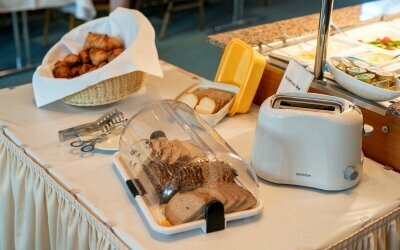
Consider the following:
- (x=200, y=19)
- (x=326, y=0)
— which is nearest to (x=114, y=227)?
Answer: (x=326, y=0)

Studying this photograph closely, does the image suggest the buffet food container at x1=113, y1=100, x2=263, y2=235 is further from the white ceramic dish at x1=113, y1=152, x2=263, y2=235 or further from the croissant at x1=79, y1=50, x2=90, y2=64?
the croissant at x1=79, y1=50, x2=90, y2=64

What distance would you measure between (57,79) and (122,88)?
164 mm

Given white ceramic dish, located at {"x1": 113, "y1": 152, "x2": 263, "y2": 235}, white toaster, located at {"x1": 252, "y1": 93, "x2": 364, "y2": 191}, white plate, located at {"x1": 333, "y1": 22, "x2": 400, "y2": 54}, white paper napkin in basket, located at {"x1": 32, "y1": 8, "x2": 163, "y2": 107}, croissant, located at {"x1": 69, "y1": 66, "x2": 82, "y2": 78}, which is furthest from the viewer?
white plate, located at {"x1": 333, "y1": 22, "x2": 400, "y2": 54}

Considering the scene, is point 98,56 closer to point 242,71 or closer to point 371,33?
point 242,71

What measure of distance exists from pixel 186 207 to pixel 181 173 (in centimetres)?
8

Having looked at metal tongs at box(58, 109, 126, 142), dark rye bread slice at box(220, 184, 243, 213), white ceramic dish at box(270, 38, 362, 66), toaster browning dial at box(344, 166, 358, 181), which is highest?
white ceramic dish at box(270, 38, 362, 66)

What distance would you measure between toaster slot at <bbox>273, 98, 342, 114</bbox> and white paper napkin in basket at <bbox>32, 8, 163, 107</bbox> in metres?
0.44

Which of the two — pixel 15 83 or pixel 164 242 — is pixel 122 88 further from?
pixel 15 83

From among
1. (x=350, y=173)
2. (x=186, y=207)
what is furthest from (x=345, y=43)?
(x=186, y=207)

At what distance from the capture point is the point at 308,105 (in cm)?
105

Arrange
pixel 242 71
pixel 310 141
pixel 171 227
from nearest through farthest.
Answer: pixel 171 227, pixel 310 141, pixel 242 71

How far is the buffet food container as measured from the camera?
3.01 ft

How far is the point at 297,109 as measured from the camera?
103cm

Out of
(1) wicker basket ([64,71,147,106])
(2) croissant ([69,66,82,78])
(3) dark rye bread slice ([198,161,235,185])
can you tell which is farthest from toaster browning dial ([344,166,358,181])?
(2) croissant ([69,66,82,78])
